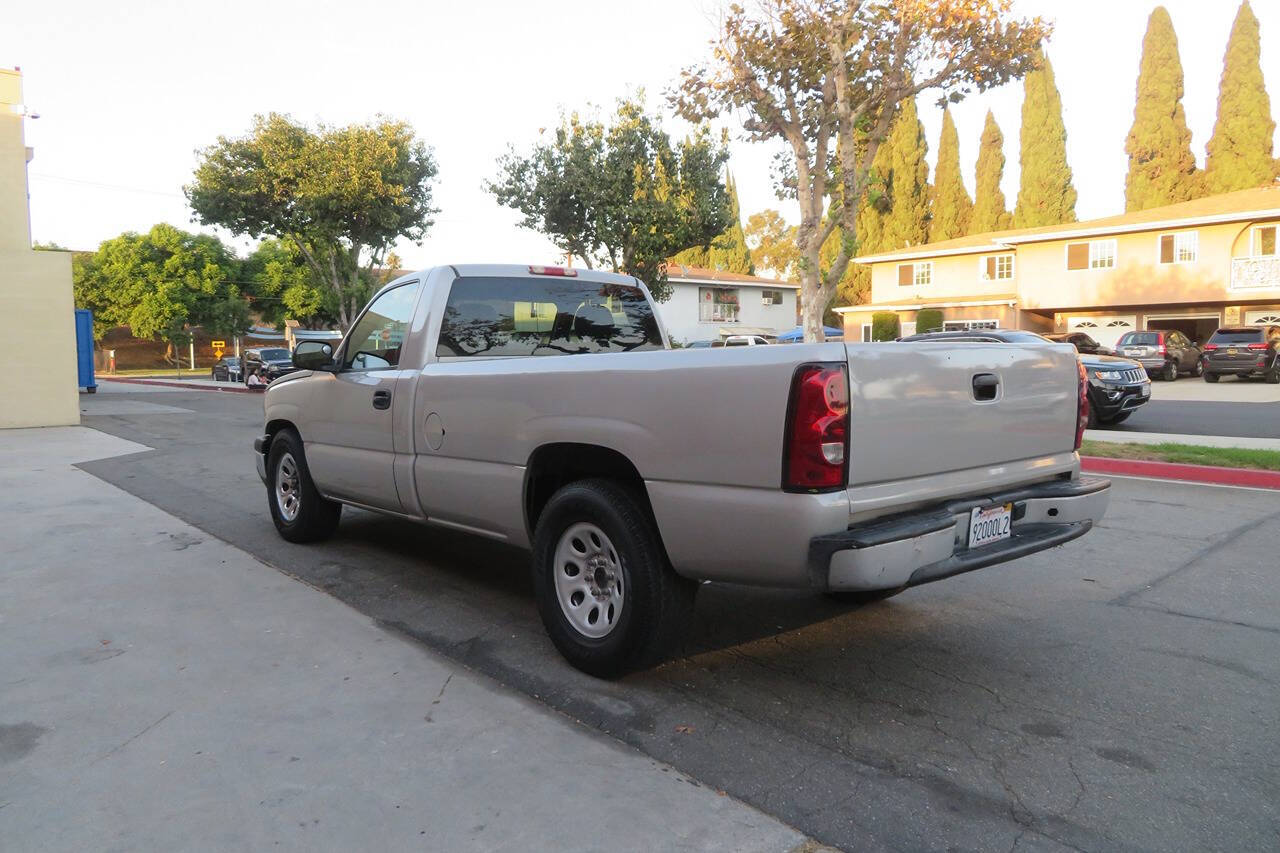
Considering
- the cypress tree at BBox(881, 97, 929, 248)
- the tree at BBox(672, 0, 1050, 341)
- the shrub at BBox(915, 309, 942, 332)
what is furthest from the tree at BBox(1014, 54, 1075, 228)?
the tree at BBox(672, 0, 1050, 341)

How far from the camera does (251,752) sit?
3203 mm

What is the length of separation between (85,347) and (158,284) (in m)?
29.9

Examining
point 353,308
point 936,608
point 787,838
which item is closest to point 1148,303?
point 353,308

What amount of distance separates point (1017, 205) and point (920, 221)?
5.28 m

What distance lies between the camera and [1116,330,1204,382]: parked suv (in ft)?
87.0

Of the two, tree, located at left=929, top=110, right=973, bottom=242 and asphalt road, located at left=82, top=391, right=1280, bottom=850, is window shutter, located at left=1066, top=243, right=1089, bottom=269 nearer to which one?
tree, located at left=929, top=110, right=973, bottom=242

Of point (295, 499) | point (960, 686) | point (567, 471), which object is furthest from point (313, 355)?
point (960, 686)

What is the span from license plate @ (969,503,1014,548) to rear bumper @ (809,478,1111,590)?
24 millimetres

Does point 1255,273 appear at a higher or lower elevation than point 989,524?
higher

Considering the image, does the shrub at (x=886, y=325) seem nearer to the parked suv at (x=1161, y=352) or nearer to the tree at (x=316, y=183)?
the parked suv at (x=1161, y=352)

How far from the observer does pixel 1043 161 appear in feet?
156

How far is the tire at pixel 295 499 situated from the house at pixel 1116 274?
26106 mm

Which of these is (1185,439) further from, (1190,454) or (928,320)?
(928,320)

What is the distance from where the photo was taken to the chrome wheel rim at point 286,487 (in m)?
6.48
